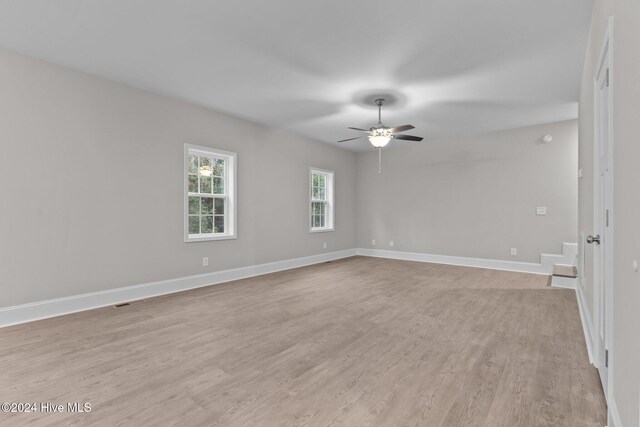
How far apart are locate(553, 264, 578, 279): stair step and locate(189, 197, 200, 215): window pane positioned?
5517mm

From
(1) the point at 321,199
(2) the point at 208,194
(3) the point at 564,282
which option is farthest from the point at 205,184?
(3) the point at 564,282

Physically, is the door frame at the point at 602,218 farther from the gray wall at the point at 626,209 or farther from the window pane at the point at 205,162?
the window pane at the point at 205,162

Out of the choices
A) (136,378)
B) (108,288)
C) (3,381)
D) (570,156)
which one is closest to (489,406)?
(136,378)

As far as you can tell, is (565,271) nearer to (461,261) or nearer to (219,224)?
(461,261)

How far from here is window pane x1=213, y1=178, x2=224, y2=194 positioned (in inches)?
199

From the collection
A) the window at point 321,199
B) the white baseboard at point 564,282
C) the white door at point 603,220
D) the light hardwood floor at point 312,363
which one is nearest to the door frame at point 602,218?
the white door at point 603,220

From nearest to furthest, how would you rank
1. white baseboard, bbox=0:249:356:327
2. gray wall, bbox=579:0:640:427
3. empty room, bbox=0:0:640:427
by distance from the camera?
gray wall, bbox=579:0:640:427 < empty room, bbox=0:0:640:427 < white baseboard, bbox=0:249:356:327

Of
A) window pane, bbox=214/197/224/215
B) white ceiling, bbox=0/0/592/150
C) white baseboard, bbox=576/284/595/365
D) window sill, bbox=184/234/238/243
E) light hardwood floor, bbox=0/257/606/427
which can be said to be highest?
white ceiling, bbox=0/0/592/150

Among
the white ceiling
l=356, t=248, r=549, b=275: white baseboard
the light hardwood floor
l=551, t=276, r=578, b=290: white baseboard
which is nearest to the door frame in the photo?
the light hardwood floor

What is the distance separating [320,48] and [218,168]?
2793 mm

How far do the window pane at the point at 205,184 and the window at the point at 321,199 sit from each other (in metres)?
2.38

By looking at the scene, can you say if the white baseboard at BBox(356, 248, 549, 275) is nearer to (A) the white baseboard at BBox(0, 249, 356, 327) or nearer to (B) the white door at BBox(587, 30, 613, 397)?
(A) the white baseboard at BBox(0, 249, 356, 327)

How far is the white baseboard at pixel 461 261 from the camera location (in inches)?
228

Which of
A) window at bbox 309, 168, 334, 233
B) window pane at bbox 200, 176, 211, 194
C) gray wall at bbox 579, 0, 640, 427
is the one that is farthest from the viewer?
window at bbox 309, 168, 334, 233
